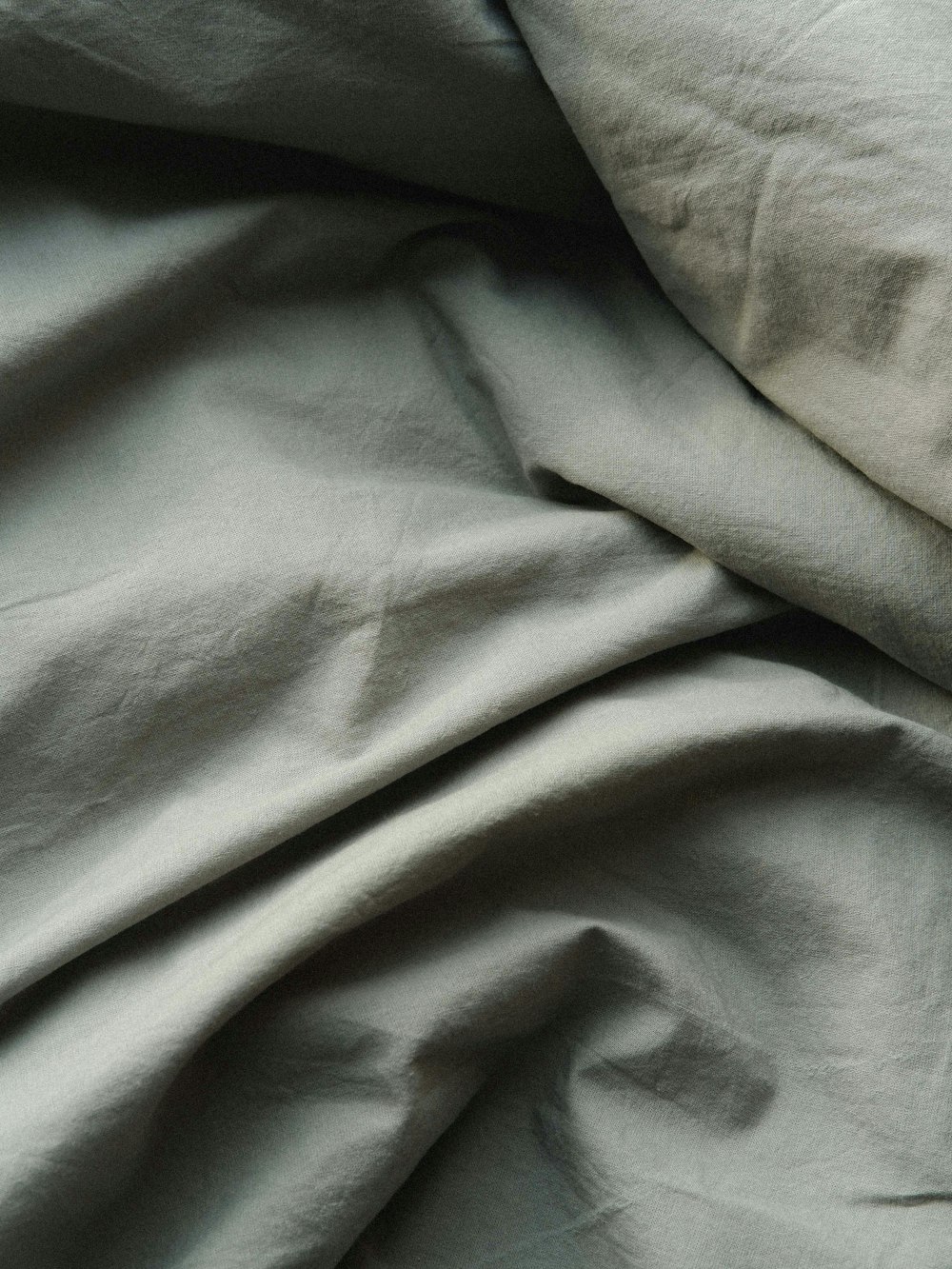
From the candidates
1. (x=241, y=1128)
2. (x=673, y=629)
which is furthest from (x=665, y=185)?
(x=241, y=1128)

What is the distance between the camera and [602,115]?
495mm

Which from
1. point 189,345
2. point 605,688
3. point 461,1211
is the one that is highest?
point 189,345

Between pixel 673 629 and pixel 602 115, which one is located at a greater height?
pixel 602 115

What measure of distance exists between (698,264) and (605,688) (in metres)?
0.18

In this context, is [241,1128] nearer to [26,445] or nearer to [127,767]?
[127,767]

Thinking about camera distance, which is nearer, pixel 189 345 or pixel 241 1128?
pixel 241 1128

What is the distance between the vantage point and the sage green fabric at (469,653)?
1.41 ft

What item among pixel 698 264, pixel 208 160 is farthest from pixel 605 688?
pixel 208 160

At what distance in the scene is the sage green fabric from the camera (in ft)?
1.41

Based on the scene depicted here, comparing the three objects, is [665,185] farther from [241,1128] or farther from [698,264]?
[241,1128]

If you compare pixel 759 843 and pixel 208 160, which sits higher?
pixel 208 160

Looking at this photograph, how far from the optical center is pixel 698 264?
50 cm

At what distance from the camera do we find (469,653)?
0.50 m

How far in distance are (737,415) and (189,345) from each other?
240mm
